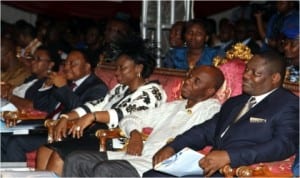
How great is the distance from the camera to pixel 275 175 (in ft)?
9.11

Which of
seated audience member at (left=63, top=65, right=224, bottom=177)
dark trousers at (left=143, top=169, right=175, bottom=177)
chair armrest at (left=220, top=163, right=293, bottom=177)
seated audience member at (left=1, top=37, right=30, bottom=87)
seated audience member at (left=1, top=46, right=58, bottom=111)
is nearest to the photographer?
chair armrest at (left=220, top=163, right=293, bottom=177)

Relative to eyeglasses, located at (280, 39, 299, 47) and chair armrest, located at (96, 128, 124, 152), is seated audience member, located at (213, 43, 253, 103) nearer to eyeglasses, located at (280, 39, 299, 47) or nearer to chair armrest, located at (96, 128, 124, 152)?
eyeglasses, located at (280, 39, 299, 47)

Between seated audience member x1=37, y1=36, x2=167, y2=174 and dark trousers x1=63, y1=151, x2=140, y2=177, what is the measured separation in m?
0.15

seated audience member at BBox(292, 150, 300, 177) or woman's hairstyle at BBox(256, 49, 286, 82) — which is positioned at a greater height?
woman's hairstyle at BBox(256, 49, 286, 82)

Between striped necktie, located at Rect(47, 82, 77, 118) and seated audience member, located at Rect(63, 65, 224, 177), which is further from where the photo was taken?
striped necktie, located at Rect(47, 82, 77, 118)

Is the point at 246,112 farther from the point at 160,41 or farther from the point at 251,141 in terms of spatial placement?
the point at 160,41

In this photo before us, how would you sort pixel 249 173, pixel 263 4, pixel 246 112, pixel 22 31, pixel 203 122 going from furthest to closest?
pixel 263 4 → pixel 22 31 → pixel 203 122 → pixel 246 112 → pixel 249 173

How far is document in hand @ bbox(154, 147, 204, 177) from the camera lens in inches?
108

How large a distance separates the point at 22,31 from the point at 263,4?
279 cm

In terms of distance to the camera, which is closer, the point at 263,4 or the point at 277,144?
the point at 277,144

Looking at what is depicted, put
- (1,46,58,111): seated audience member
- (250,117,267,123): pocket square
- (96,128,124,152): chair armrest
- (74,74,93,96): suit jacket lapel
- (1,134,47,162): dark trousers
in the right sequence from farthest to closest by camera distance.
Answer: (1,46,58,111): seated audience member → (74,74,93,96): suit jacket lapel → (1,134,47,162): dark trousers → (96,128,124,152): chair armrest → (250,117,267,123): pocket square

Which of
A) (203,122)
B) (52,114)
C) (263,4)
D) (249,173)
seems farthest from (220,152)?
(263,4)

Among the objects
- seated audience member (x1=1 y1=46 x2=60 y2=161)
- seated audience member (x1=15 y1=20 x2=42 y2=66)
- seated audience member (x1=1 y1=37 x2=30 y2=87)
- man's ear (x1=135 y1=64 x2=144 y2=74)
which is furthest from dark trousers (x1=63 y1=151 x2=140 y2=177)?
seated audience member (x1=15 y1=20 x2=42 y2=66)

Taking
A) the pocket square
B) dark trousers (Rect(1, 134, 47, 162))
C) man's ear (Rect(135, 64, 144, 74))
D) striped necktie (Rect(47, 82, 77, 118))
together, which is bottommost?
dark trousers (Rect(1, 134, 47, 162))
